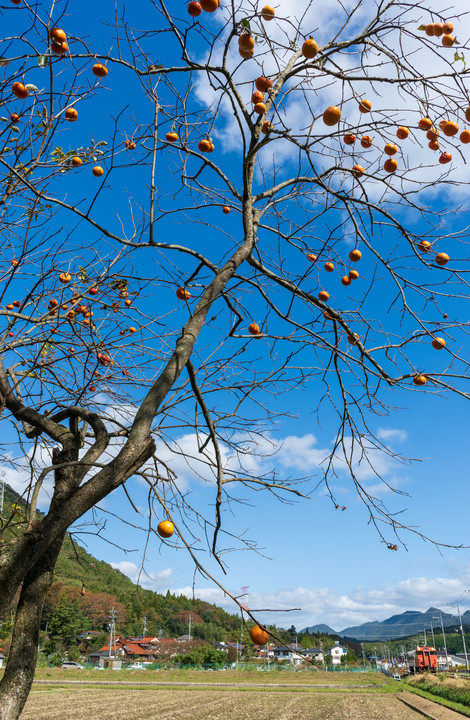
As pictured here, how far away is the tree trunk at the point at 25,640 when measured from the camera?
1765 mm

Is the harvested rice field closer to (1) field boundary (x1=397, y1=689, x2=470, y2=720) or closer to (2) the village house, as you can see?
(1) field boundary (x1=397, y1=689, x2=470, y2=720)

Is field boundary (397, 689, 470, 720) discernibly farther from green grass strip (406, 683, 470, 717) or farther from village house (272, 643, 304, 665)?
village house (272, 643, 304, 665)

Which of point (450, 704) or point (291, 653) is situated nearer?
point (291, 653)

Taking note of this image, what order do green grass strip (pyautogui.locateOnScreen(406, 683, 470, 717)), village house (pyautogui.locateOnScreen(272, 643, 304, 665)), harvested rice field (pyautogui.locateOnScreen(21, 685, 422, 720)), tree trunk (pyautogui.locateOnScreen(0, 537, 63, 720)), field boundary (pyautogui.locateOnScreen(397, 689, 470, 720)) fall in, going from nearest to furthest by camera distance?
village house (pyautogui.locateOnScreen(272, 643, 304, 665))
tree trunk (pyautogui.locateOnScreen(0, 537, 63, 720))
harvested rice field (pyautogui.locateOnScreen(21, 685, 422, 720))
field boundary (pyautogui.locateOnScreen(397, 689, 470, 720))
green grass strip (pyautogui.locateOnScreen(406, 683, 470, 717))

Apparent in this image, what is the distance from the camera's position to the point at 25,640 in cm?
188

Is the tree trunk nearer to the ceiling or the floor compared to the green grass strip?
nearer to the ceiling

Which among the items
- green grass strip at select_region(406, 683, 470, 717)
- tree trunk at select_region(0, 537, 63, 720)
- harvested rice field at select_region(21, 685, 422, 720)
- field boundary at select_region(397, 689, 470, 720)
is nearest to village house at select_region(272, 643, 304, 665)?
tree trunk at select_region(0, 537, 63, 720)

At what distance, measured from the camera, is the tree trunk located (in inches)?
69.5

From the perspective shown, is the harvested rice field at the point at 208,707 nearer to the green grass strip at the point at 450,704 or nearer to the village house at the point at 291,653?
the green grass strip at the point at 450,704

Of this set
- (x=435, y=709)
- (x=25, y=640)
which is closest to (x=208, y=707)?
(x=435, y=709)

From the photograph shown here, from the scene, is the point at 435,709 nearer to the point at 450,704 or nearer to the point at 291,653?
the point at 450,704

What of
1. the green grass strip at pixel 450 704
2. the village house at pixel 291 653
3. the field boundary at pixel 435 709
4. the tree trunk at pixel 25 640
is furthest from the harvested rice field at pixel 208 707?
the tree trunk at pixel 25 640

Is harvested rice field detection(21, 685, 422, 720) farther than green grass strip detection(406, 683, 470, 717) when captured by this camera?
No

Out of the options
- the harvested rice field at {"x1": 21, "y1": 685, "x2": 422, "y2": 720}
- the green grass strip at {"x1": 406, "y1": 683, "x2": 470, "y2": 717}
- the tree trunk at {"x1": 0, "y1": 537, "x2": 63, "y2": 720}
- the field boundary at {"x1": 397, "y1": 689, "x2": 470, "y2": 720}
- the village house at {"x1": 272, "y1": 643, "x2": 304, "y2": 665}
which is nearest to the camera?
the village house at {"x1": 272, "y1": 643, "x2": 304, "y2": 665}
